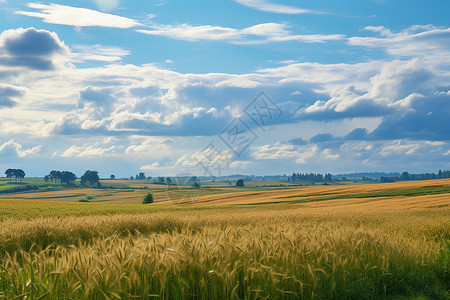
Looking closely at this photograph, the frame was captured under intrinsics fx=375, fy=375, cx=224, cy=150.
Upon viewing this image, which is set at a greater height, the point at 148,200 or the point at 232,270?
the point at 232,270

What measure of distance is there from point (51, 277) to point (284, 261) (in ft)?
9.76

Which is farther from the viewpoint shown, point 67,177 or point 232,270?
point 67,177

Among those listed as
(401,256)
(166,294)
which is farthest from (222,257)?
(401,256)

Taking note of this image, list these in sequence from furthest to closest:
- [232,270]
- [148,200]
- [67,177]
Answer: [67,177]
[148,200]
[232,270]

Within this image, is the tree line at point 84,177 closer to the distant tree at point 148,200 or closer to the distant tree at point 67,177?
the distant tree at point 67,177

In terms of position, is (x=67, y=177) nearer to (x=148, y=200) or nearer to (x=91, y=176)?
(x=91, y=176)

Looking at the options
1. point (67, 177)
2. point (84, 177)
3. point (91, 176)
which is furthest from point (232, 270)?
point (67, 177)

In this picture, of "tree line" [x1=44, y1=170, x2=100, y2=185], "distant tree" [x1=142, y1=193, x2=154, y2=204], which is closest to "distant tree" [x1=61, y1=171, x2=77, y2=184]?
"tree line" [x1=44, y1=170, x2=100, y2=185]

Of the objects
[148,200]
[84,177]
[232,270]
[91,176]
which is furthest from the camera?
[84,177]

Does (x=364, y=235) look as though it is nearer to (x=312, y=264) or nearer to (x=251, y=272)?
(x=312, y=264)

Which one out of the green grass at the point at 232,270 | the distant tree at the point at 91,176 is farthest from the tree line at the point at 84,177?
the green grass at the point at 232,270

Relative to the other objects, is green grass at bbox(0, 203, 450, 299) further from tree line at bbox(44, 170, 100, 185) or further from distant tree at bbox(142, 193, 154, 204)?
tree line at bbox(44, 170, 100, 185)

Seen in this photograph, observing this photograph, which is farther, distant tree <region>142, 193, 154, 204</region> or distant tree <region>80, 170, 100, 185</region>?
distant tree <region>80, 170, 100, 185</region>

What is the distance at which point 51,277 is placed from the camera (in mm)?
4383
